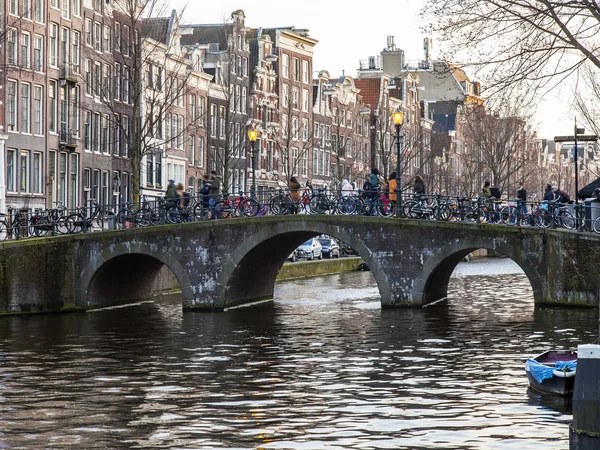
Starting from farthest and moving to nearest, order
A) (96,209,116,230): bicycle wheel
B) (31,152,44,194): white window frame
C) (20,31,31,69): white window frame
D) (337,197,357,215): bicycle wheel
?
(31,152,44,194): white window frame → (20,31,31,69): white window frame → (96,209,116,230): bicycle wheel → (337,197,357,215): bicycle wheel

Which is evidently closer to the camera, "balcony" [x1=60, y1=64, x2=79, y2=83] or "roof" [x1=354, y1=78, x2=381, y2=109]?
"balcony" [x1=60, y1=64, x2=79, y2=83]


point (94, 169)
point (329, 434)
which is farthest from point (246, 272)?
point (329, 434)

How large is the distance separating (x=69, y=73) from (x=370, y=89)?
4708 centimetres

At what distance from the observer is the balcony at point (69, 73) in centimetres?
5697

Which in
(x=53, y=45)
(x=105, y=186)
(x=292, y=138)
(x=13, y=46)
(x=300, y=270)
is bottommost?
(x=300, y=270)

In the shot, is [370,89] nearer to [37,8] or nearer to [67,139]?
[67,139]

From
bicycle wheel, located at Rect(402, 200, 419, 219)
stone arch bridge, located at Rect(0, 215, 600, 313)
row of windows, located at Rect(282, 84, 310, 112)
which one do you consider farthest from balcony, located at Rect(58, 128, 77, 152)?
row of windows, located at Rect(282, 84, 310, 112)

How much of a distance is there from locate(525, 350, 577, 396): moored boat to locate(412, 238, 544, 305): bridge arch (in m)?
15.7

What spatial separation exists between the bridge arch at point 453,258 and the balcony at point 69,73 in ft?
77.1

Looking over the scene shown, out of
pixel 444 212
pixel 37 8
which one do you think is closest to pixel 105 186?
pixel 37 8

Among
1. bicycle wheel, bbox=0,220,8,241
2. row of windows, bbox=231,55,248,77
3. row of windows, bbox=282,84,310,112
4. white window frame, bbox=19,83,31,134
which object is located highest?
row of windows, bbox=231,55,248,77

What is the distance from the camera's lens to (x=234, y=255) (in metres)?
39.9

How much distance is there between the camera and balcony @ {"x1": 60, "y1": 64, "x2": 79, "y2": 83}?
57.0m

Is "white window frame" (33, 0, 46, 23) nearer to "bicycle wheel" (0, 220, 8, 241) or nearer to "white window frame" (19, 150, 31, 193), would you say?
"white window frame" (19, 150, 31, 193)
